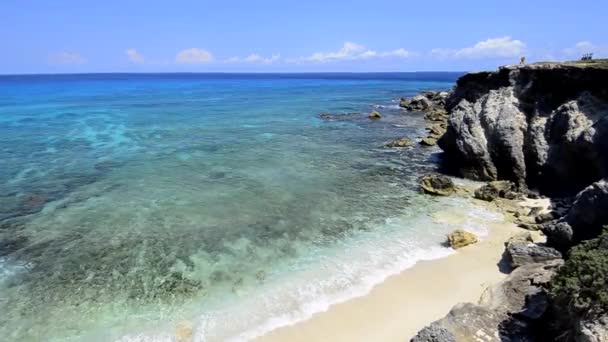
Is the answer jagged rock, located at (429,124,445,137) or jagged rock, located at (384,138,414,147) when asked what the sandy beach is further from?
jagged rock, located at (429,124,445,137)

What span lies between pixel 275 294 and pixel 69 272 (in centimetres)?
955

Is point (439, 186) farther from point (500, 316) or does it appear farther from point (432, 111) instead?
point (432, 111)

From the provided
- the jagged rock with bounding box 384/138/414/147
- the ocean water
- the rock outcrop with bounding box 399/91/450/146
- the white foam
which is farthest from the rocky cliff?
the rock outcrop with bounding box 399/91/450/146

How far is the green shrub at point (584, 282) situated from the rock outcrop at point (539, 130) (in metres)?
12.7

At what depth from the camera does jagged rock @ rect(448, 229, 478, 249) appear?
19.7 metres

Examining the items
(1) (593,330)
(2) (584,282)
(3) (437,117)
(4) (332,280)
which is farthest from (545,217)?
(3) (437,117)

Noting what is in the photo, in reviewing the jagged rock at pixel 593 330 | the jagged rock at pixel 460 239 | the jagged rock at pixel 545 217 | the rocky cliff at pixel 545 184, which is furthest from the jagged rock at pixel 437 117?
the jagged rock at pixel 593 330

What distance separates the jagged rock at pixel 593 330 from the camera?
30.9 feet

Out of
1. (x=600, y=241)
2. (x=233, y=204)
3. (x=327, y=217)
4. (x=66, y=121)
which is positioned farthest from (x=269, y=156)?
(x=66, y=121)

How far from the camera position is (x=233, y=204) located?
25.9m

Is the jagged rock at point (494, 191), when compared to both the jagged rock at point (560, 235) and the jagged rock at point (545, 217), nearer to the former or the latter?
the jagged rock at point (545, 217)

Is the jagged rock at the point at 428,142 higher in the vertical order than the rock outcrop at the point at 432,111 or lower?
lower

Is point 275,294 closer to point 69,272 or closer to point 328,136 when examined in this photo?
point 69,272

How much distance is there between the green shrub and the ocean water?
7.24m
